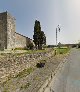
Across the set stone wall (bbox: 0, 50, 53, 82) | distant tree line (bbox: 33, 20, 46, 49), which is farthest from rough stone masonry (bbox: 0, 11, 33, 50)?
stone wall (bbox: 0, 50, 53, 82)

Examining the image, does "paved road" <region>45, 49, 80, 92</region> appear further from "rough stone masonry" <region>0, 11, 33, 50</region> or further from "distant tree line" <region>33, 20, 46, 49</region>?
"distant tree line" <region>33, 20, 46, 49</region>

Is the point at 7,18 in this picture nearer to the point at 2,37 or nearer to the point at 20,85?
the point at 2,37

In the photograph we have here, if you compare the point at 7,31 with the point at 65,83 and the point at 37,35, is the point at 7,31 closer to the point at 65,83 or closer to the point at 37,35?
the point at 37,35

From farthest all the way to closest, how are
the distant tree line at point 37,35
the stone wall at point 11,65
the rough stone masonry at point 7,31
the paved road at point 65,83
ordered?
the distant tree line at point 37,35 → the rough stone masonry at point 7,31 → the stone wall at point 11,65 → the paved road at point 65,83

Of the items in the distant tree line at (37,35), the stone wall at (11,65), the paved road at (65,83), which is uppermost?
the distant tree line at (37,35)

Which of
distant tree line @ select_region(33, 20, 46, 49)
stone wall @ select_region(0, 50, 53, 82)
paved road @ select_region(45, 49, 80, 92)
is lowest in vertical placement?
paved road @ select_region(45, 49, 80, 92)

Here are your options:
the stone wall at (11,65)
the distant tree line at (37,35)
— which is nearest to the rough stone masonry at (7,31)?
the distant tree line at (37,35)

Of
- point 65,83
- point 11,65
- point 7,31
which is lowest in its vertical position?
point 65,83

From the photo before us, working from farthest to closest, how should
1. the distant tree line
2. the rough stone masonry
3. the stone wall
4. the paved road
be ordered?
the distant tree line
the rough stone masonry
the stone wall
the paved road

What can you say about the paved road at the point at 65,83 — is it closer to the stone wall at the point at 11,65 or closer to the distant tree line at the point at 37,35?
the stone wall at the point at 11,65

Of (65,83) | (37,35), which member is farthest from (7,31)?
(65,83)

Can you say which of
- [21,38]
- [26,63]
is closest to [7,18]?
[21,38]

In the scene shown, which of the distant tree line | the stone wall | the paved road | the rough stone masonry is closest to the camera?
the paved road

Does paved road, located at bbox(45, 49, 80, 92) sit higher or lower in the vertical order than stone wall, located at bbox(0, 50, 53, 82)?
lower
